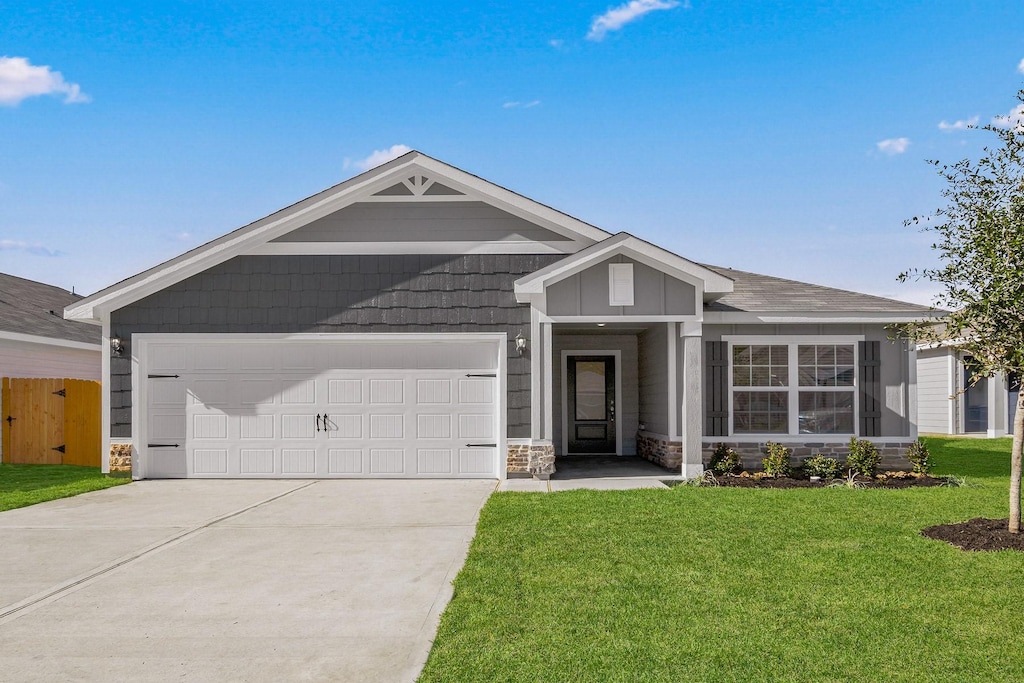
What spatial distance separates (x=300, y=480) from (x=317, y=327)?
2508 mm

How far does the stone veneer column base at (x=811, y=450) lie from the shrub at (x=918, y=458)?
0.12 m

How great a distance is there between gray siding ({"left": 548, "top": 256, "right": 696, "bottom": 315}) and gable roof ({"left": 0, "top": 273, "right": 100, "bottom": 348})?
12.2 meters

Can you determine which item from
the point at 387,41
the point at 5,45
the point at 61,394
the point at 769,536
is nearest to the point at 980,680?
the point at 769,536

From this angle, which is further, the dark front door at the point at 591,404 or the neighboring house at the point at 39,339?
the neighboring house at the point at 39,339

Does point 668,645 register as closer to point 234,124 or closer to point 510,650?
point 510,650

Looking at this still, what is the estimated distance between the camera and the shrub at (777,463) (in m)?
11.4

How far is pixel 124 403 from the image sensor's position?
12.0 m

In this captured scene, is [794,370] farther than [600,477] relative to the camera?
Yes

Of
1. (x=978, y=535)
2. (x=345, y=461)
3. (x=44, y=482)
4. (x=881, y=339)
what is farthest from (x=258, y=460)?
(x=881, y=339)

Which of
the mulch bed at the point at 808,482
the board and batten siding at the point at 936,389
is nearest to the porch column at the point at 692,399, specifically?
the mulch bed at the point at 808,482

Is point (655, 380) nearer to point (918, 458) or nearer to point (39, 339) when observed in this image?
point (918, 458)

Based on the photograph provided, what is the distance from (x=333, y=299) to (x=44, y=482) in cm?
571

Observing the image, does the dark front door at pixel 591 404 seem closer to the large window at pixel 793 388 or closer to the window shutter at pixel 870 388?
the large window at pixel 793 388

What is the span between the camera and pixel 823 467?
448 inches
